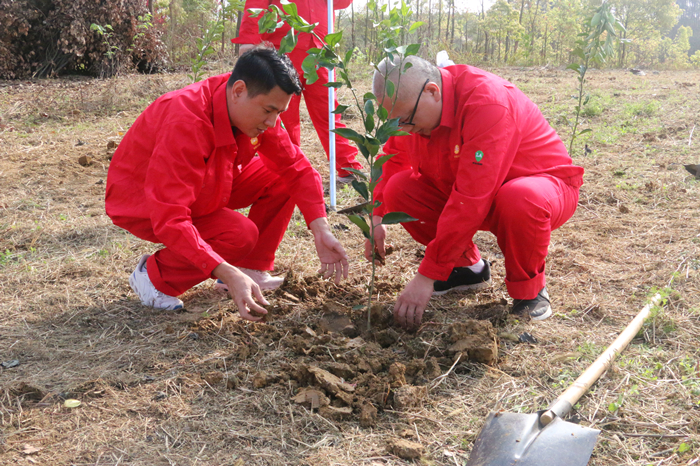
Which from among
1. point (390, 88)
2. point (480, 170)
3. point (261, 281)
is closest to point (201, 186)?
point (261, 281)

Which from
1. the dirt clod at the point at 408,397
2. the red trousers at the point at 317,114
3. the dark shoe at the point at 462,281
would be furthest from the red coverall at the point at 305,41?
the dirt clod at the point at 408,397

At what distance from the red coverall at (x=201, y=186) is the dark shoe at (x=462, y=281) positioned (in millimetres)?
819

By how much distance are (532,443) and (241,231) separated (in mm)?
1678

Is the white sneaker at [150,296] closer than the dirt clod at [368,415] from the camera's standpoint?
No

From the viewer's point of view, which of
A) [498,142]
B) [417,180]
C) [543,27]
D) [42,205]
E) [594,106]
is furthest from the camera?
[543,27]

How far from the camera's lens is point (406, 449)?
1734 mm

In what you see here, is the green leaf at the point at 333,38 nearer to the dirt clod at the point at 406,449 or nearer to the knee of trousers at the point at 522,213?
the knee of trousers at the point at 522,213

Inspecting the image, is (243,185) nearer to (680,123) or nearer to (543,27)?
(680,123)

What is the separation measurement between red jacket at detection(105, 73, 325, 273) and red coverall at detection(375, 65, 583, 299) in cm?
62

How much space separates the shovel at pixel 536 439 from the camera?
1655 mm

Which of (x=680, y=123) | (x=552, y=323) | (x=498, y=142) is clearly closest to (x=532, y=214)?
(x=498, y=142)

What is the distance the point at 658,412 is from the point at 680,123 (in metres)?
5.31

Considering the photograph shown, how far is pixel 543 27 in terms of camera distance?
1499cm

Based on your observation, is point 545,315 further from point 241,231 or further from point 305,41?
point 305,41
